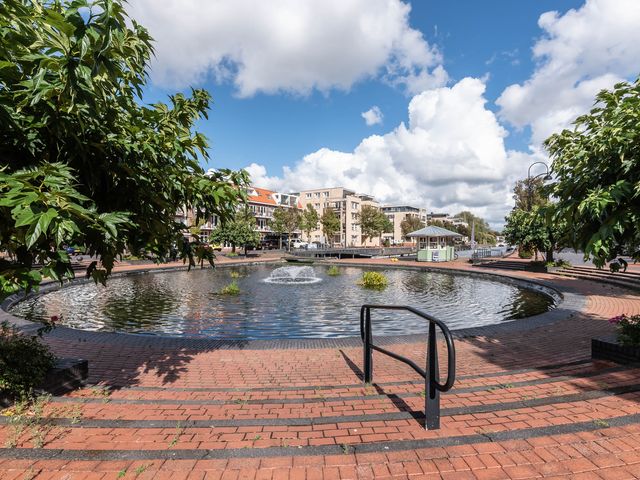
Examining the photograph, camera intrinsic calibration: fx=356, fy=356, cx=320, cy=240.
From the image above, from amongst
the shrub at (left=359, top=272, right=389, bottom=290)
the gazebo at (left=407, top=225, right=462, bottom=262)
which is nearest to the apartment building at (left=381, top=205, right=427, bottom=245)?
the gazebo at (left=407, top=225, right=462, bottom=262)

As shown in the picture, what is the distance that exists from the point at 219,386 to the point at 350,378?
75.9 inches

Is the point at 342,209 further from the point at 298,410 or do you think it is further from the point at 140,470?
the point at 140,470

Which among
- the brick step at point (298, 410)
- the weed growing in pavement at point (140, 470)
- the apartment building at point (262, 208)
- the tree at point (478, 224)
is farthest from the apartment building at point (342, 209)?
the weed growing in pavement at point (140, 470)

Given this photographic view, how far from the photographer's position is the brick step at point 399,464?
8.96 ft

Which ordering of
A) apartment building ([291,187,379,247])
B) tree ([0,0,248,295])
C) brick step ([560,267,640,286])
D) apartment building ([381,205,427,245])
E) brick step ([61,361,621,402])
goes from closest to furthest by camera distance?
tree ([0,0,248,295]), brick step ([61,361,621,402]), brick step ([560,267,640,286]), apartment building ([291,187,379,247]), apartment building ([381,205,427,245])

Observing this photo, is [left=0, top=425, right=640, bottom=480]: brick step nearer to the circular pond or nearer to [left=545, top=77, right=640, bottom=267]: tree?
[left=545, top=77, right=640, bottom=267]: tree

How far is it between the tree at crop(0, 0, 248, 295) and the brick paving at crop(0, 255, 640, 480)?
1.55 m

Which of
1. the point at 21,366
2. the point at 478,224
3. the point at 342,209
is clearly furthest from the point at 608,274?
the point at 478,224

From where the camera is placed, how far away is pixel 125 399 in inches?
171

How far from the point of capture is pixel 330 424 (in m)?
3.60

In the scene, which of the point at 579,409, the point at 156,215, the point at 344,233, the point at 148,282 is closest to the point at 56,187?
the point at 156,215

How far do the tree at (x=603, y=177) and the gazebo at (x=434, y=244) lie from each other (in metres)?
30.5

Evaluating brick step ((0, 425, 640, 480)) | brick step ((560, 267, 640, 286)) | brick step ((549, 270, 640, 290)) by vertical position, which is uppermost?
brick step ((560, 267, 640, 286))

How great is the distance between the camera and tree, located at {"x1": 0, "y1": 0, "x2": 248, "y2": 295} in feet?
7.27
